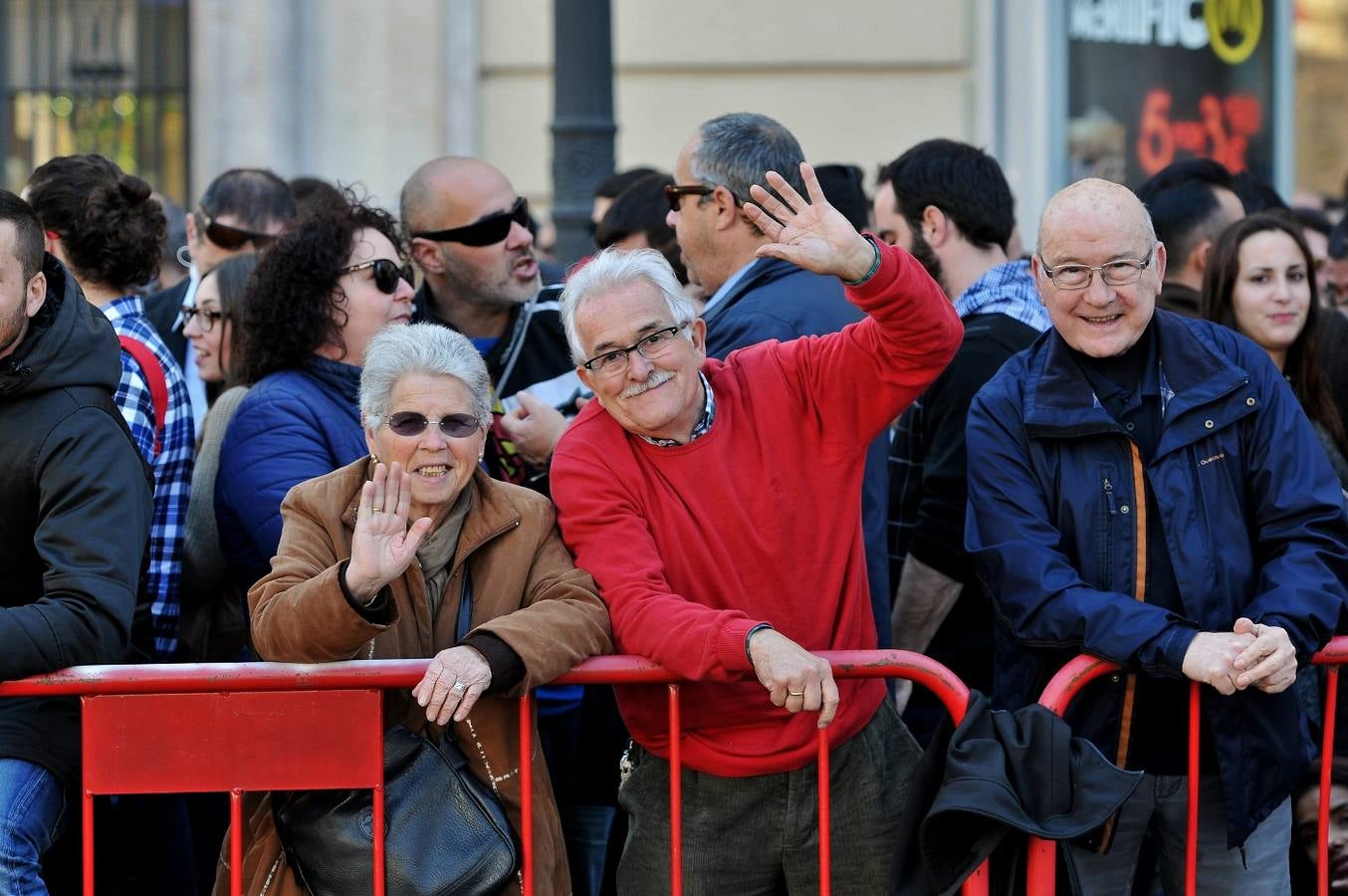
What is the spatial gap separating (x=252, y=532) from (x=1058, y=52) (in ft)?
22.1

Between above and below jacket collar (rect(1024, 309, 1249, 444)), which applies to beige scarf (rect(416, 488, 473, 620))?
below

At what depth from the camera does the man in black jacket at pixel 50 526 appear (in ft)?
11.3

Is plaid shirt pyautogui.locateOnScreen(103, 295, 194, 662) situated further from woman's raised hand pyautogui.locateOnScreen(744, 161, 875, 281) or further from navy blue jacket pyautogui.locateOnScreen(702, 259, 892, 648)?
woman's raised hand pyautogui.locateOnScreen(744, 161, 875, 281)

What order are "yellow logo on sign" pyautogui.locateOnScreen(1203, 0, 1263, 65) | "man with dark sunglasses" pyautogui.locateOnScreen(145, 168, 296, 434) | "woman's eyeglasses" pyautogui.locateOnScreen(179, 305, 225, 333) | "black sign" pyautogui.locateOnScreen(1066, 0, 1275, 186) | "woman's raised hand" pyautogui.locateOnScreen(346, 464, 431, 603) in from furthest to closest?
"yellow logo on sign" pyautogui.locateOnScreen(1203, 0, 1263, 65) < "black sign" pyautogui.locateOnScreen(1066, 0, 1275, 186) < "man with dark sunglasses" pyautogui.locateOnScreen(145, 168, 296, 434) < "woman's eyeglasses" pyautogui.locateOnScreen(179, 305, 225, 333) < "woman's raised hand" pyautogui.locateOnScreen(346, 464, 431, 603)

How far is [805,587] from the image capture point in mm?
3611

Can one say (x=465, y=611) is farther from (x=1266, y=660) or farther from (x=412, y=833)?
(x=1266, y=660)

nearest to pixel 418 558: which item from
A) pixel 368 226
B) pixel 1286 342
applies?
pixel 368 226

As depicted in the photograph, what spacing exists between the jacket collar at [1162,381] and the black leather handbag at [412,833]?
140 centimetres

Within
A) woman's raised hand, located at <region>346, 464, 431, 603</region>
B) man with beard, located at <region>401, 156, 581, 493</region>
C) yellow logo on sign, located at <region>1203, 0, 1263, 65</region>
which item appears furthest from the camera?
yellow logo on sign, located at <region>1203, 0, 1263, 65</region>

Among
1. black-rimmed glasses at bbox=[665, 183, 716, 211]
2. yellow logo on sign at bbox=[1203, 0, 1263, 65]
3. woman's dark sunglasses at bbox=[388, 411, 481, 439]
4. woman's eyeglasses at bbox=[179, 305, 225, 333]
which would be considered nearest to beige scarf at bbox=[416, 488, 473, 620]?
woman's dark sunglasses at bbox=[388, 411, 481, 439]

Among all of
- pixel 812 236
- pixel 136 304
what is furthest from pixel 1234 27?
pixel 812 236

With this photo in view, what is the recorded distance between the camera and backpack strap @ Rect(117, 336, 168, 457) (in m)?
4.33

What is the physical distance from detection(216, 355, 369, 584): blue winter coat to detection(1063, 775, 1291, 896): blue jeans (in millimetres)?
1907

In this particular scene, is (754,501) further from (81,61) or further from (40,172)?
(81,61)
